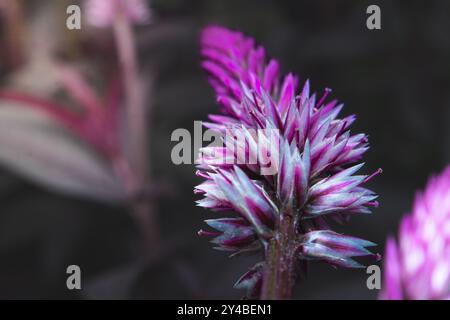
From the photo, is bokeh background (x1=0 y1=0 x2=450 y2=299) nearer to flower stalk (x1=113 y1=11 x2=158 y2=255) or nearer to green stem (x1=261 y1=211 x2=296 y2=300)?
flower stalk (x1=113 y1=11 x2=158 y2=255)

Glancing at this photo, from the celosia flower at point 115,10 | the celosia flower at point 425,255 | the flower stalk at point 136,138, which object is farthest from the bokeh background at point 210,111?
the celosia flower at point 425,255

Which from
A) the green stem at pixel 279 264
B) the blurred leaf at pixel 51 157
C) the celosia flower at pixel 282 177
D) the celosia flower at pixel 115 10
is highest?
the celosia flower at pixel 115 10

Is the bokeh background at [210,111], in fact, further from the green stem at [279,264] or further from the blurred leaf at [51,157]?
the green stem at [279,264]

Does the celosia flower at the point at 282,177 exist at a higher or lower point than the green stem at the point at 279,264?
higher

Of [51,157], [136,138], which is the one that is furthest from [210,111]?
[51,157]

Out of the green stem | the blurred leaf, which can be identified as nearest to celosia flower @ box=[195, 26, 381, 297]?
the green stem
